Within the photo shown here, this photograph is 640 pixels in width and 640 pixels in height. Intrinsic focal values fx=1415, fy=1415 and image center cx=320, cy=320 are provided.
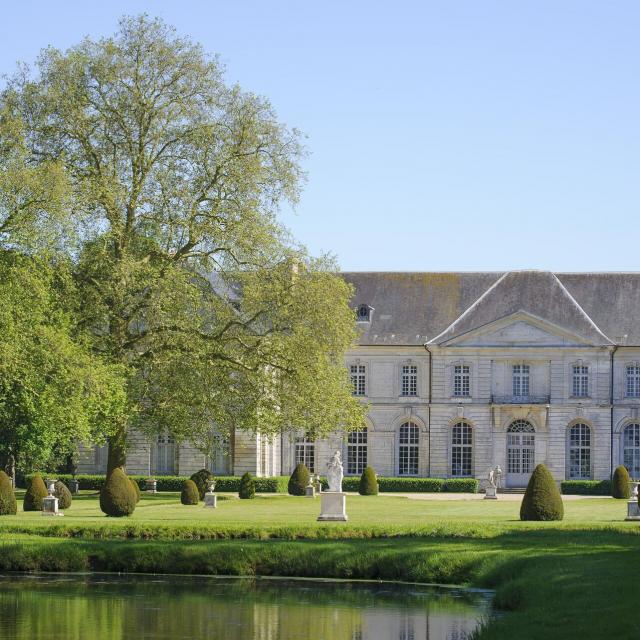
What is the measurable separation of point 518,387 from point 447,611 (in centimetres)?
3751

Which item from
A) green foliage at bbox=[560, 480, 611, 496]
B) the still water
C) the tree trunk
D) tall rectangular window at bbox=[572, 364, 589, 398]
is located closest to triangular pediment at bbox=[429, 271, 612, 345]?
tall rectangular window at bbox=[572, 364, 589, 398]

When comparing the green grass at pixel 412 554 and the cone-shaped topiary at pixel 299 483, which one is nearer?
the green grass at pixel 412 554

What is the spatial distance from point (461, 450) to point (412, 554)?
33.9 meters

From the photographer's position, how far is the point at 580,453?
54125mm

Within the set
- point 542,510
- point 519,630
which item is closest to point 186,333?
point 542,510

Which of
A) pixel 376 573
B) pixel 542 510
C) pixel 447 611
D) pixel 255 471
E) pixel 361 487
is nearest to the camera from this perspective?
pixel 447 611

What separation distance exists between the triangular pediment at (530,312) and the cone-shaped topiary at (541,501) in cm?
2308

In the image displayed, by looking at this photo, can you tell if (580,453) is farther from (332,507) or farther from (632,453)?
(332,507)

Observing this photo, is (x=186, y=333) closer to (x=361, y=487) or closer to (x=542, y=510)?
(x=542, y=510)

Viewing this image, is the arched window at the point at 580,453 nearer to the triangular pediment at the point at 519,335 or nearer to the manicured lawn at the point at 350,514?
the triangular pediment at the point at 519,335

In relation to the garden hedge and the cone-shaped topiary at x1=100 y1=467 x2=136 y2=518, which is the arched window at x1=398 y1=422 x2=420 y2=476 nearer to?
the garden hedge

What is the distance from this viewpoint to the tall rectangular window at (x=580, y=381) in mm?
54031

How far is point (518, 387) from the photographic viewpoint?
2154 inches

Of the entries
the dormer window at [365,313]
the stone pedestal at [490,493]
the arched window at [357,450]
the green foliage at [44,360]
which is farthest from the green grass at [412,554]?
the dormer window at [365,313]
